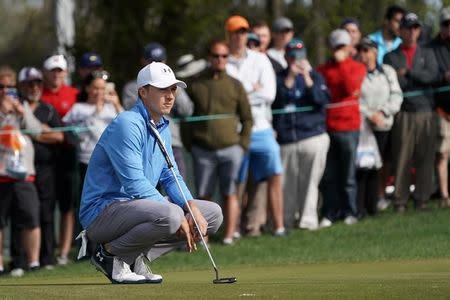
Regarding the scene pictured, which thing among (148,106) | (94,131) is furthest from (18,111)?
(148,106)

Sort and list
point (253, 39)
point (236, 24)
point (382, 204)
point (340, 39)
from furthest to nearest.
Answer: point (382, 204) < point (253, 39) < point (340, 39) < point (236, 24)

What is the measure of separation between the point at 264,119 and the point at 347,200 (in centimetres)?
150

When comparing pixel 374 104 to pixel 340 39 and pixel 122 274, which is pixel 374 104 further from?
pixel 122 274

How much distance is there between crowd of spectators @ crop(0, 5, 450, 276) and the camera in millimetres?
16797

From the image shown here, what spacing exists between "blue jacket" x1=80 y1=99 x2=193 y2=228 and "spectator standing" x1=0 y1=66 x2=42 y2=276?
4.88 m

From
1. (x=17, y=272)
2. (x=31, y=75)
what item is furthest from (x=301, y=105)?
(x=17, y=272)

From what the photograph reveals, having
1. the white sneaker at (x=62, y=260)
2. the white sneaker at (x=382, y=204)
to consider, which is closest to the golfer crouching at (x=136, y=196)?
the white sneaker at (x=62, y=260)

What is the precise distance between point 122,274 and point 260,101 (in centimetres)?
663

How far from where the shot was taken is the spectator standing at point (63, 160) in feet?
56.6

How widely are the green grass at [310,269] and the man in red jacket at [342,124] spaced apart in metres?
0.45

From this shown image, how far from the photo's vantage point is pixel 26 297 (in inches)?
398

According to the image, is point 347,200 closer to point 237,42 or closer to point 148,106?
point 237,42

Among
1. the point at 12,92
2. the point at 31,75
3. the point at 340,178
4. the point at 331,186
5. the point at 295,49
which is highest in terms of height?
the point at 295,49

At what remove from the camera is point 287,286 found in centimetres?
1061
